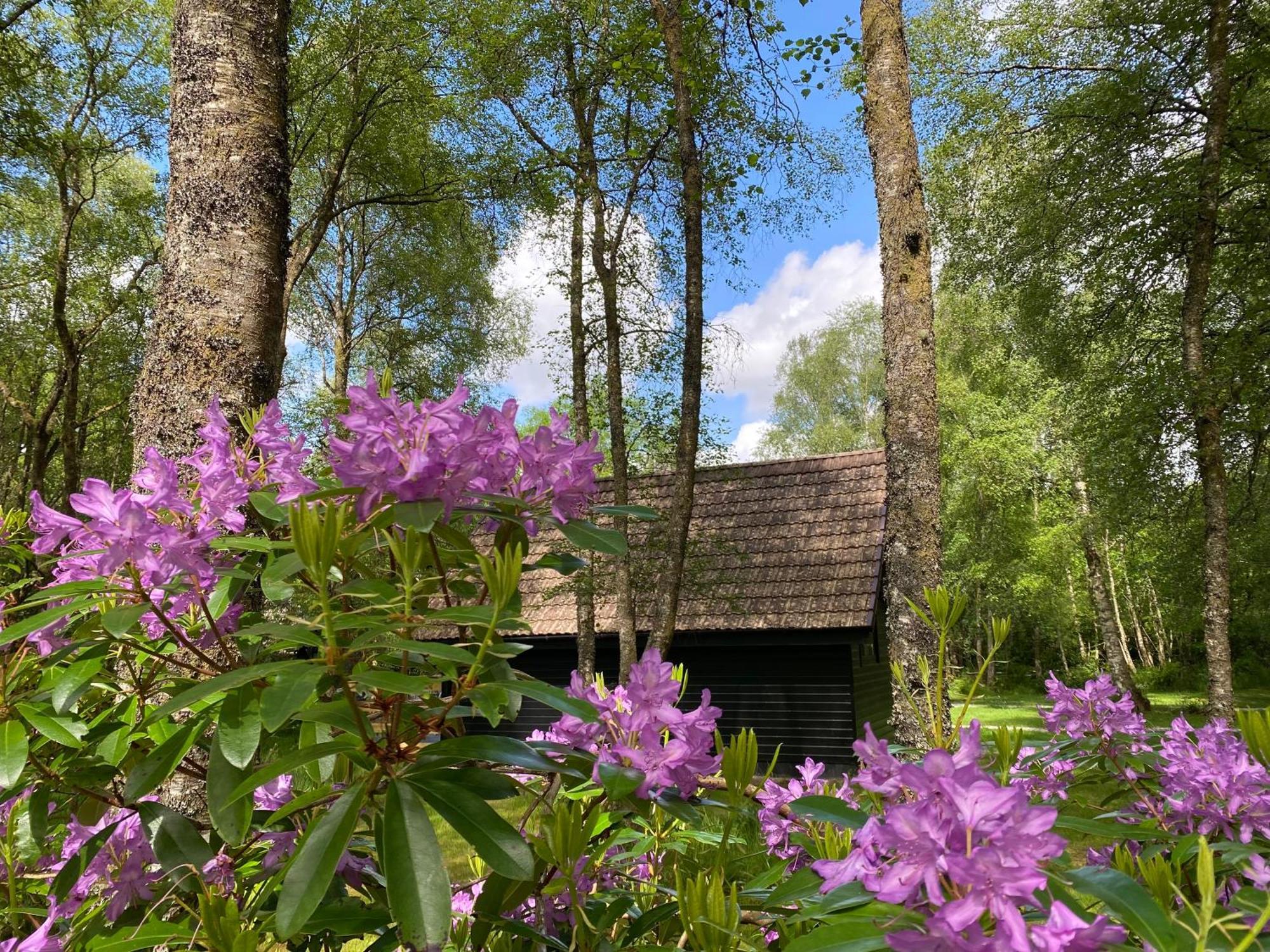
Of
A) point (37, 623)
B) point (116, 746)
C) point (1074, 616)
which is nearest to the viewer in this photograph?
point (37, 623)

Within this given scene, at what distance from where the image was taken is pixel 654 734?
1077mm

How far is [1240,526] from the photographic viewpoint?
11.6 m

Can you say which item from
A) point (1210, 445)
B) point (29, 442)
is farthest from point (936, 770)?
point (29, 442)

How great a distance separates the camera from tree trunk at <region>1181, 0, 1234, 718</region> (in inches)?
311

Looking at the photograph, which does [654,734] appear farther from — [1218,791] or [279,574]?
[1218,791]

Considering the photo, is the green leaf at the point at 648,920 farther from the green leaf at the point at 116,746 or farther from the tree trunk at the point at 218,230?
the tree trunk at the point at 218,230

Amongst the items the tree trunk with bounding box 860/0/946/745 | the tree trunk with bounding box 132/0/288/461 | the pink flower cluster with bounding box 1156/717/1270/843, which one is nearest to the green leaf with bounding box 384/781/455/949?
the pink flower cluster with bounding box 1156/717/1270/843

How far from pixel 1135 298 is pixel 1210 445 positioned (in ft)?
11.8

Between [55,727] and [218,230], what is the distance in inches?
53.1

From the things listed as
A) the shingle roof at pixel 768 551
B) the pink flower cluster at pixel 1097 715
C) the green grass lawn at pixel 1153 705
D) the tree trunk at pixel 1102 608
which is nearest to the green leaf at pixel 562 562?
the pink flower cluster at pixel 1097 715

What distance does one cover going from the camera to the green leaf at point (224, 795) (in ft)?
3.00

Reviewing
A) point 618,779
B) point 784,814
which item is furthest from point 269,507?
point 784,814

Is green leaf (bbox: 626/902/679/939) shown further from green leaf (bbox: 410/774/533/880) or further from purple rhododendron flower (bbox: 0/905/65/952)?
purple rhododendron flower (bbox: 0/905/65/952)

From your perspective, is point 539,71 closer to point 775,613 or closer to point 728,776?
point 775,613
